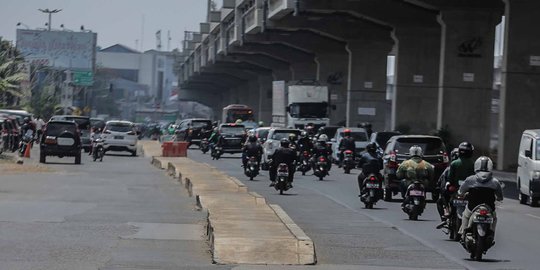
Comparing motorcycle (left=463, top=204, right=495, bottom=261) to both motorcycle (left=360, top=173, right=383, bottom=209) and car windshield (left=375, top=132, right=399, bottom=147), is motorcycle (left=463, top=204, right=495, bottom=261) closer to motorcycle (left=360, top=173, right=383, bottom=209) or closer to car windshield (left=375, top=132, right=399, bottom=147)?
motorcycle (left=360, top=173, right=383, bottom=209)

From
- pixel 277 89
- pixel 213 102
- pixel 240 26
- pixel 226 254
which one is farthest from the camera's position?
Answer: pixel 213 102

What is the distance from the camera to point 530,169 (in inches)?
1240

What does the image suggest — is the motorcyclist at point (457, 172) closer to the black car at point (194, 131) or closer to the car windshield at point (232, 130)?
the car windshield at point (232, 130)

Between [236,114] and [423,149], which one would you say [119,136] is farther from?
[236,114]

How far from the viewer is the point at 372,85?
264ft

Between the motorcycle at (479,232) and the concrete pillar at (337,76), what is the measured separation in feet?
234

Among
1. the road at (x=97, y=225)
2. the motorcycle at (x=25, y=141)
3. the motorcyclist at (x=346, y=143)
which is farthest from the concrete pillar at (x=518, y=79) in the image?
the motorcycle at (x=25, y=141)

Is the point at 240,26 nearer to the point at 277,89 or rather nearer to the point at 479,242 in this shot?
the point at 277,89

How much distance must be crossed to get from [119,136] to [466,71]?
17063 millimetres

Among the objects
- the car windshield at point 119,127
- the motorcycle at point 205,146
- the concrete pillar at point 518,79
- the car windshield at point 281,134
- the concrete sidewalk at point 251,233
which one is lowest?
the motorcycle at point 205,146

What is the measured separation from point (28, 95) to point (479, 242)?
89.2 metres

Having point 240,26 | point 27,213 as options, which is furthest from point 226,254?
point 240,26

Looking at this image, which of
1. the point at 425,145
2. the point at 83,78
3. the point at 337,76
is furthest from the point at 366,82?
the point at 83,78

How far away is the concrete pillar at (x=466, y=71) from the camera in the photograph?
197 ft
